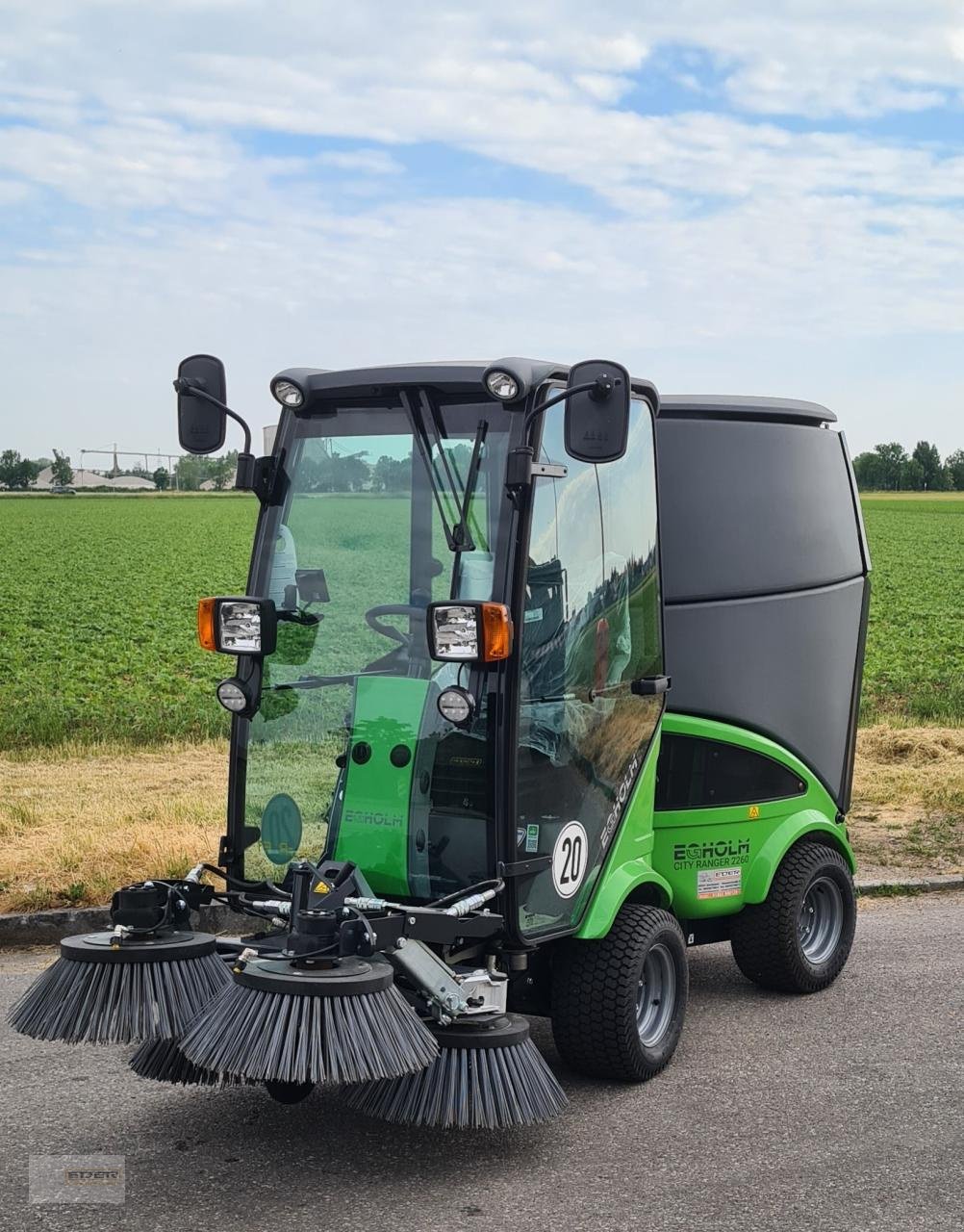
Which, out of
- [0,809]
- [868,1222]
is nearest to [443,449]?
[868,1222]

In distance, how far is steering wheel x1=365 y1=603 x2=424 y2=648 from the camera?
490 cm

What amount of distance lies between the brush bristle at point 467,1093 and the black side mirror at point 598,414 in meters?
1.76

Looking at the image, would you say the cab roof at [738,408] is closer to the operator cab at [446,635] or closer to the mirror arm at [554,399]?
the operator cab at [446,635]

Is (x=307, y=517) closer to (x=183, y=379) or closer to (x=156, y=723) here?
(x=183, y=379)

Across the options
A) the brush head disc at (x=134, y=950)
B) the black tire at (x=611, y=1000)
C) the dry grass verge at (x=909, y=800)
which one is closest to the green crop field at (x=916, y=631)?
the dry grass verge at (x=909, y=800)

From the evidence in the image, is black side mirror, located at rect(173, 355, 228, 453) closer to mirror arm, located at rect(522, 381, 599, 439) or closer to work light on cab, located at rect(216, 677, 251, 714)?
work light on cab, located at rect(216, 677, 251, 714)

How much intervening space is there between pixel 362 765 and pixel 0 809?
15.9 ft

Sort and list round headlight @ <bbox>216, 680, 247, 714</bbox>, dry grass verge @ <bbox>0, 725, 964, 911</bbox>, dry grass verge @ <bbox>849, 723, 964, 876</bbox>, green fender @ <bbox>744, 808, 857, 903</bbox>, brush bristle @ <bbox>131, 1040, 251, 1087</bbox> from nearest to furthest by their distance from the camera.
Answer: brush bristle @ <bbox>131, 1040, 251, 1087</bbox>
round headlight @ <bbox>216, 680, 247, 714</bbox>
green fender @ <bbox>744, 808, 857, 903</bbox>
dry grass verge @ <bbox>0, 725, 964, 911</bbox>
dry grass verge @ <bbox>849, 723, 964, 876</bbox>

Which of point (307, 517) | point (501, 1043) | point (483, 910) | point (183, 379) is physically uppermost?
point (183, 379)

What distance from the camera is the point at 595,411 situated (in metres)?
4.39

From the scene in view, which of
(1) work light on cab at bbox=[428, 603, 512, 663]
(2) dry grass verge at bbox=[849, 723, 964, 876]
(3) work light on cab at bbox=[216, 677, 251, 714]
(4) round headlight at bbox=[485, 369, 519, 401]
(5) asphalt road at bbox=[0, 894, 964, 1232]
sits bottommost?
(5) asphalt road at bbox=[0, 894, 964, 1232]

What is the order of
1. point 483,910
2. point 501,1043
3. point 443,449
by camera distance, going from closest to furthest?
point 501,1043, point 483,910, point 443,449

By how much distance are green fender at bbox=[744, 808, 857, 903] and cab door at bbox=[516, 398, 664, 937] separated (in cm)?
95

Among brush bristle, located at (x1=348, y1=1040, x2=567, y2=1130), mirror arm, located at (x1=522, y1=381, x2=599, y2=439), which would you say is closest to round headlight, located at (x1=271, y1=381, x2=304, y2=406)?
mirror arm, located at (x1=522, y1=381, x2=599, y2=439)
